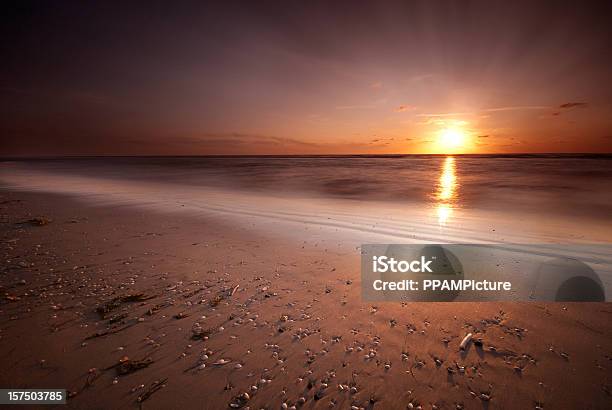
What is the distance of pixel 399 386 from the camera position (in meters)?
3.27

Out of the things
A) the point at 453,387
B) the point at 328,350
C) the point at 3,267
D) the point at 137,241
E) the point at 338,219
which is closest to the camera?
the point at 453,387

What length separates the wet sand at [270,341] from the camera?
10.4 feet

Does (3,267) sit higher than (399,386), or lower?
higher

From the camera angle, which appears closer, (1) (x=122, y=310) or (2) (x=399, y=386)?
(2) (x=399, y=386)

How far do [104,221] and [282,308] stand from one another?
8.78m

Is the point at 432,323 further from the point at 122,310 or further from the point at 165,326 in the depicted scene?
the point at 122,310

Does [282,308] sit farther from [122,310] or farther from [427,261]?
[427,261]

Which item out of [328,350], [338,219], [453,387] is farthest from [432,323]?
[338,219]

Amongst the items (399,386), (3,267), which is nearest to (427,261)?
(399,386)

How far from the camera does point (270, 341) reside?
13.0 feet

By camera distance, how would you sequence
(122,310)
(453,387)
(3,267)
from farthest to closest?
1. (3,267)
2. (122,310)
3. (453,387)

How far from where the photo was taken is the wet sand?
316cm

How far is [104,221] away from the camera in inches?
393

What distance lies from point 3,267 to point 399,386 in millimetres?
8258
